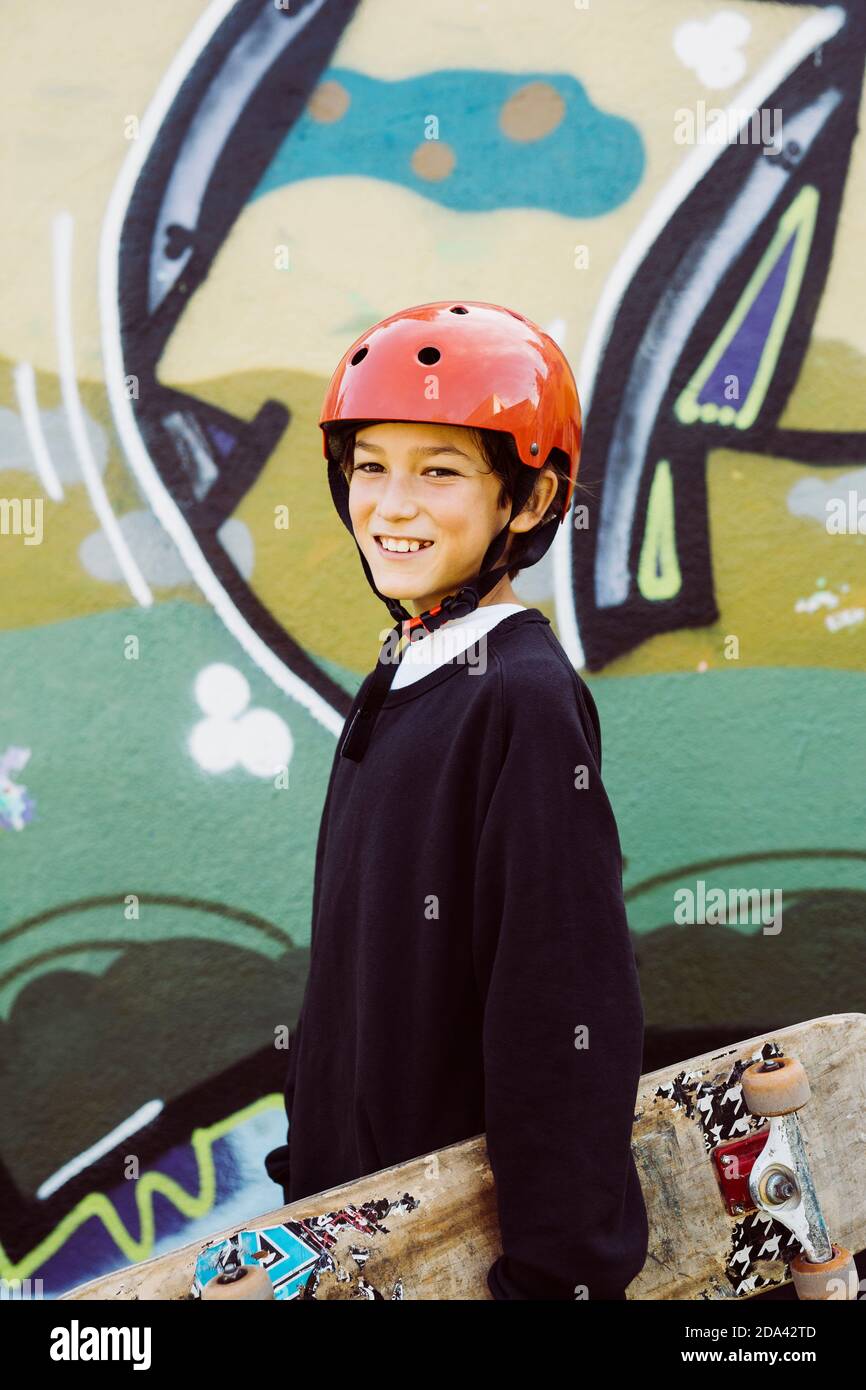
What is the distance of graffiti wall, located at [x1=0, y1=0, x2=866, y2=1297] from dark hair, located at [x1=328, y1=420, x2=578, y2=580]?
1.33m

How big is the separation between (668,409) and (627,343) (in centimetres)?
22

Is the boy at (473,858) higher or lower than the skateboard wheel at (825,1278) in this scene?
higher

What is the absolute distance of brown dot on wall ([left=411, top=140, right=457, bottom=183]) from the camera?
3.29 metres

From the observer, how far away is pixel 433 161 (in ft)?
10.8

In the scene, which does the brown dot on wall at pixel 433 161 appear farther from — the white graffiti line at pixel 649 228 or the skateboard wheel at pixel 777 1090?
the skateboard wheel at pixel 777 1090

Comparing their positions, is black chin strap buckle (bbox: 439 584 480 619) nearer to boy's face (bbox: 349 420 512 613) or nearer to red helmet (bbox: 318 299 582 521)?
boy's face (bbox: 349 420 512 613)

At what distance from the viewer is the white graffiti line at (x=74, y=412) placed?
3.31 metres

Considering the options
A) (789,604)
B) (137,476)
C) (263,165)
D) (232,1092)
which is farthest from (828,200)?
(232,1092)

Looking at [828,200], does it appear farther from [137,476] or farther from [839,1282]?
[839,1282]

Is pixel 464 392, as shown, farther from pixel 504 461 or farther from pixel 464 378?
pixel 504 461

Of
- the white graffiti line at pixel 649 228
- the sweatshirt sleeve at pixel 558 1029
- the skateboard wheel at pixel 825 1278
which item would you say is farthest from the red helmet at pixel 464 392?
the white graffiti line at pixel 649 228

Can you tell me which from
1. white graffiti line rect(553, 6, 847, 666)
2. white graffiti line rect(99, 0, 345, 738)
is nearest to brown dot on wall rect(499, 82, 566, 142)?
white graffiti line rect(553, 6, 847, 666)

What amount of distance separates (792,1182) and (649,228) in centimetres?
249

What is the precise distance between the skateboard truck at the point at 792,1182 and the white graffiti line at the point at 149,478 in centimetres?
173
